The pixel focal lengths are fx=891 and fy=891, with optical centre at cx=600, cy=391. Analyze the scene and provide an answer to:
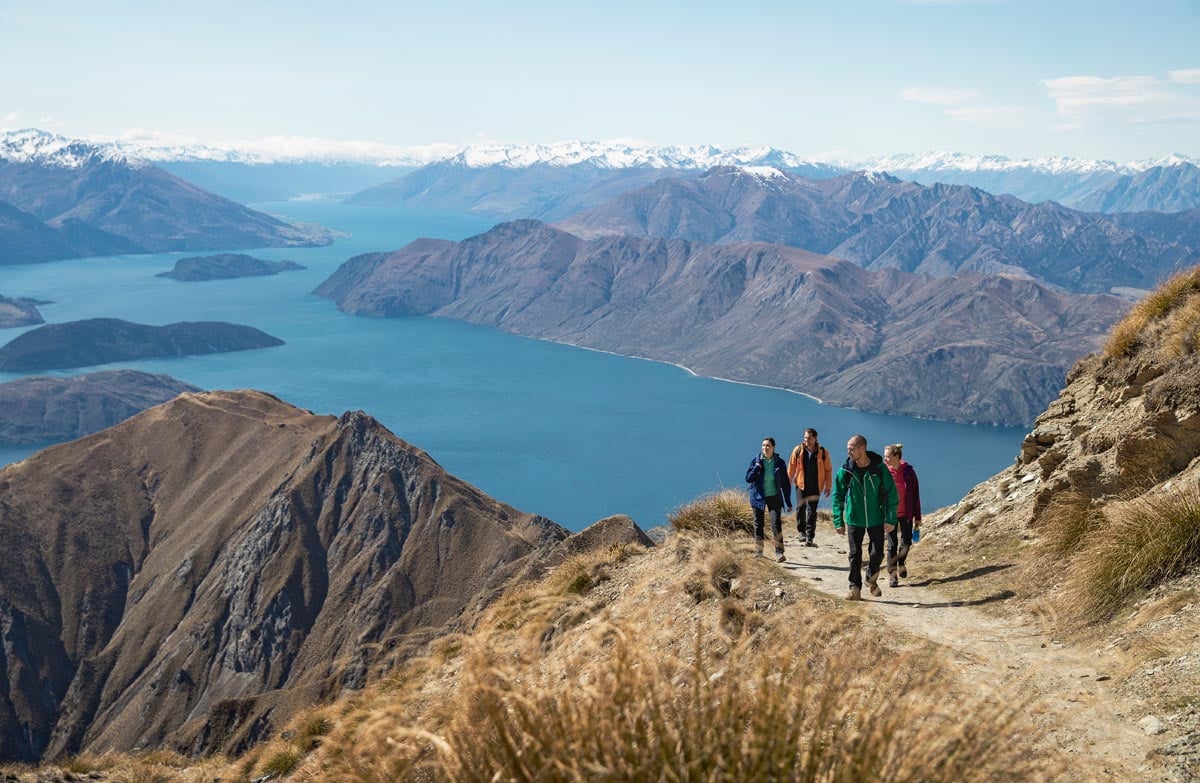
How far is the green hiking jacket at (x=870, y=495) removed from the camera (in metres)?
12.5

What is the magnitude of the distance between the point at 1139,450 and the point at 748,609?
21.8ft

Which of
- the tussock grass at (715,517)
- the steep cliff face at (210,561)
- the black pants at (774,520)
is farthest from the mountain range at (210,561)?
the black pants at (774,520)

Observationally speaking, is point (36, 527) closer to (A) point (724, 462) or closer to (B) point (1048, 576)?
(B) point (1048, 576)

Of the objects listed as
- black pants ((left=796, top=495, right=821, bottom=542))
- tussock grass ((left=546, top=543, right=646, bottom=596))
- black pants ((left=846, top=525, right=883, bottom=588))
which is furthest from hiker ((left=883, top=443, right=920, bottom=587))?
tussock grass ((left=546, top=543, right=646, bottom=596))

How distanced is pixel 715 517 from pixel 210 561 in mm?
88295

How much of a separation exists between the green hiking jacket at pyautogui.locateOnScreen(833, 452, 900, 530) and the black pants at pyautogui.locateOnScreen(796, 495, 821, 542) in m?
3.82

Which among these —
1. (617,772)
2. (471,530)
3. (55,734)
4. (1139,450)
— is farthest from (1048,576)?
(55,734)

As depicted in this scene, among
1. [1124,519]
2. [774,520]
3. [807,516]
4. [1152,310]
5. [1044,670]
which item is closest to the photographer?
[1044,670]

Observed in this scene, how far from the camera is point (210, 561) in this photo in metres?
93.2

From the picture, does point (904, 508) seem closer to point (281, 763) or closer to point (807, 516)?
point (807, 516)

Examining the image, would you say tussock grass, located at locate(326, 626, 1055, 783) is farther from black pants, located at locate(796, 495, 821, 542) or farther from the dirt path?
black pants, located at locate(796, 495, 821, 542)

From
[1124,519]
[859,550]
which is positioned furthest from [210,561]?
[1124,519]

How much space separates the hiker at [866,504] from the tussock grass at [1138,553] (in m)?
2.68

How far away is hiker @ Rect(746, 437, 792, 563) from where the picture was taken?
49.6 ft
